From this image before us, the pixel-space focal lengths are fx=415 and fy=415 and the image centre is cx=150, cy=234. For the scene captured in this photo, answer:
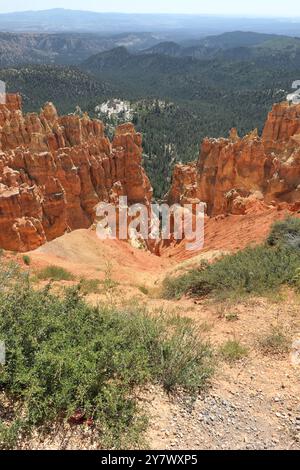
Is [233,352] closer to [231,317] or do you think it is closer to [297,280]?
[231,317]

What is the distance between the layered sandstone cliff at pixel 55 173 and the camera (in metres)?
19.9

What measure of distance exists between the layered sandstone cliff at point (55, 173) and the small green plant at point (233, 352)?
14117mm

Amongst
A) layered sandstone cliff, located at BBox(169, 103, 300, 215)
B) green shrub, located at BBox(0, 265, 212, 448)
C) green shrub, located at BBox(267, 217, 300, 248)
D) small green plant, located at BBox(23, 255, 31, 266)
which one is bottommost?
layered sandstone cliff, located at BBox(169, 103, 300, 215)

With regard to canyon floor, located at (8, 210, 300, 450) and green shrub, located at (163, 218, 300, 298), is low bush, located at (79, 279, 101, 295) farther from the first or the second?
green shrub, located at (163, 218, 300, 298)

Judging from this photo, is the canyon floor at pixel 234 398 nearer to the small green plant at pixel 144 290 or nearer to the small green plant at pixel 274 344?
the small green plant at pixel 274 344

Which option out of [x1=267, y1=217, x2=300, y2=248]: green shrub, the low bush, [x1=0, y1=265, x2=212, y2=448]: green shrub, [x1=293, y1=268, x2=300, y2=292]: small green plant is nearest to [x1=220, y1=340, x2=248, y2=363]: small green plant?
[x1=0, y1=265, x2=212, y2=448]: green shrub

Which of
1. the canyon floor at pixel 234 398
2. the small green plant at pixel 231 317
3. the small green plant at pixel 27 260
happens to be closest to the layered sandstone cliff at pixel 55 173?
the small green plant at pixel 27 260

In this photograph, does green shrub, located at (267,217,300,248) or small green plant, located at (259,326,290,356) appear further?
green shrub, located at (267,217,300,248)

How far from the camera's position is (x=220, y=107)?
11725 cm

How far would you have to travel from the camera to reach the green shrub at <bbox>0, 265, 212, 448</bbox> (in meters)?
5.27

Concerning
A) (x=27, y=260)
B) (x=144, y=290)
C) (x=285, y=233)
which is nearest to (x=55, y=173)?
(x=27, y=260)

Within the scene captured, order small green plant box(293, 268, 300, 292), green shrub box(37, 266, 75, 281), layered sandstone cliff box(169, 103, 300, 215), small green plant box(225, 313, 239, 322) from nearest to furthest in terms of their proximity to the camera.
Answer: small green plant box(225, 313, 239, 322)
small green plant box(293, 268, 300, 292)
green shrub box(37, 266, 75, 281)
layered sandstone cliff box(169, 103, 300, 215)

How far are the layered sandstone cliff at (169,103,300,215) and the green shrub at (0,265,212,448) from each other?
60.2 feet
